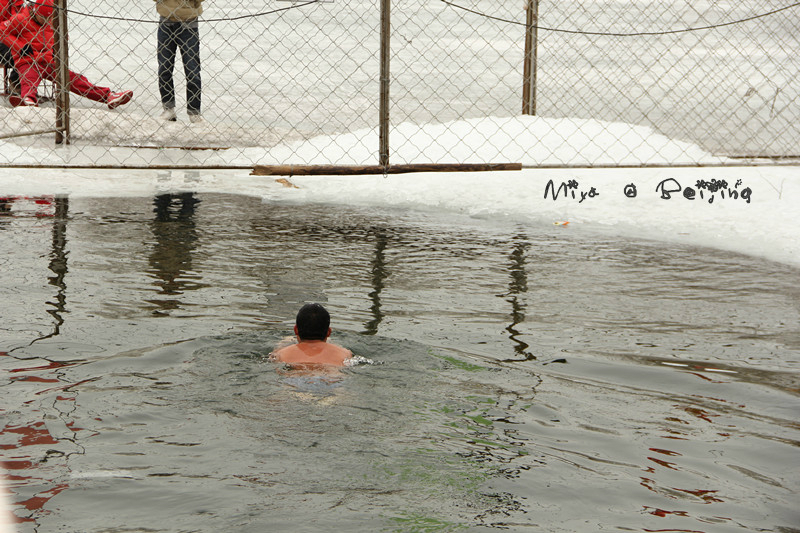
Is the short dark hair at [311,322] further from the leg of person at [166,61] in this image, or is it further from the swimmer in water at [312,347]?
the leg of person at [166,61]

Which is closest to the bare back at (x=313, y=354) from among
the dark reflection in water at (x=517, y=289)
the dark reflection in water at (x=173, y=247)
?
the dark reflection in water at (x=517, y=289)

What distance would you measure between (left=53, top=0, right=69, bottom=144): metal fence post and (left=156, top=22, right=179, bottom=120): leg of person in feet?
4.08

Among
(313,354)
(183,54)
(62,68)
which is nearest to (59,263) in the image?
(313,354)

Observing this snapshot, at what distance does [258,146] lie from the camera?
11977mm

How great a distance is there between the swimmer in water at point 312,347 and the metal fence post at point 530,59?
606 centimetres

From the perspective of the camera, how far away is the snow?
8.98 meters

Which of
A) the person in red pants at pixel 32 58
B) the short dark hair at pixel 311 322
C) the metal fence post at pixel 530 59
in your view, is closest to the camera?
the short dark hair at pixel 311 322

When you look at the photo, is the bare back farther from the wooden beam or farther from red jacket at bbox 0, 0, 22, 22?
red jacket at bbox 0, 0, 22, 22

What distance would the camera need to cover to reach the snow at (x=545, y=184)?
898 centimetres

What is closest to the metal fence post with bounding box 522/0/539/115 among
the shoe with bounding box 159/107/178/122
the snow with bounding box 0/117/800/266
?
the snow with bounding box 0/117/800/266

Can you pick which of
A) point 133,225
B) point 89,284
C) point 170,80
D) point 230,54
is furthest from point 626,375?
point 230,54

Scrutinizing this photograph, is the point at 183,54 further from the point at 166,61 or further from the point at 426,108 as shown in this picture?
the point at 426,108

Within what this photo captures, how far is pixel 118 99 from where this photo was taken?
44.3 ft

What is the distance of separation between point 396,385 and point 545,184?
18.5ft
